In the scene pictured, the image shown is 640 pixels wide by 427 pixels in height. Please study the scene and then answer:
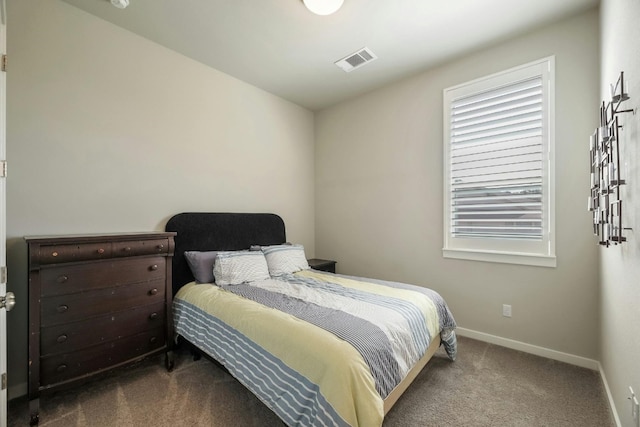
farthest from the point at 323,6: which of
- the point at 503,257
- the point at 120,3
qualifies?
the point at 503,257

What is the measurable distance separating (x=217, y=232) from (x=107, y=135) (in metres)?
1.29

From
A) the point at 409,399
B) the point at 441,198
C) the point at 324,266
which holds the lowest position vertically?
the point at 409,399

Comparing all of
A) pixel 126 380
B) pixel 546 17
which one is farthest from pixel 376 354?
pixel 546 17

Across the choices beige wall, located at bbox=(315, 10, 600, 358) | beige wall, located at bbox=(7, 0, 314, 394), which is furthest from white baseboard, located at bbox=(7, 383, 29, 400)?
beige wall, located at bbox=(315, 10, 600, 358)

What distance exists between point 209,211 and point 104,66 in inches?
61.1

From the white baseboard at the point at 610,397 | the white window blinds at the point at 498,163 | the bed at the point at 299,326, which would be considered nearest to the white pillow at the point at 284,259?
the bed at the point at 299,326

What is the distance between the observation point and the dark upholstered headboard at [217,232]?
267cm

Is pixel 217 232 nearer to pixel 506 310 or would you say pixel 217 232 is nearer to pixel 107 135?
pixel 107 135

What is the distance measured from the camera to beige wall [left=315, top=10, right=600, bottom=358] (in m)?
2.27

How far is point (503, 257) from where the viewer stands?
261cm

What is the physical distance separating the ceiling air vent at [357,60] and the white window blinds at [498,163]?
105cm

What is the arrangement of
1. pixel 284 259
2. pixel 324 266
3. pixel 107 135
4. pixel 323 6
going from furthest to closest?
pixel 324 266, pixel 284 259, pixel 107 135, pixel 323 6

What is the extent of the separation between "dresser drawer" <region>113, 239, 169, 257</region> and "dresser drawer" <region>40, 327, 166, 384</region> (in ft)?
2.05

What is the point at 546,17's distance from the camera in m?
2.29
